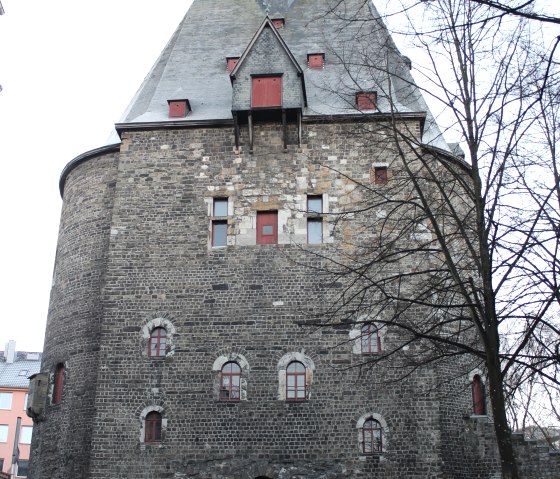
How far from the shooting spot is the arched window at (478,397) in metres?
22.5

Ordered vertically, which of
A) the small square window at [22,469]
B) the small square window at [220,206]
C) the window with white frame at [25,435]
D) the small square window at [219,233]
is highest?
the small square window at [220,206]

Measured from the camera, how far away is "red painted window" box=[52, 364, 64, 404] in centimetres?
2322

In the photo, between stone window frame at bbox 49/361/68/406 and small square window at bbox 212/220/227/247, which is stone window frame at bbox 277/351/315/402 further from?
stone window frame at bbox 49/361/68/406

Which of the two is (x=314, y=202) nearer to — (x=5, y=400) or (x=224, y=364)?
(x=224, y=364)

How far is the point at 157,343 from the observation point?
71.4 feet

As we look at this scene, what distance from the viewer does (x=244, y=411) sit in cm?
2078

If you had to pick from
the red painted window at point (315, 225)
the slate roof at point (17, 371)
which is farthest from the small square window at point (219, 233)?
the slate roof at point (17, 371)

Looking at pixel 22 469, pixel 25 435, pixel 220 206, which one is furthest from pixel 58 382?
pixel 25 435

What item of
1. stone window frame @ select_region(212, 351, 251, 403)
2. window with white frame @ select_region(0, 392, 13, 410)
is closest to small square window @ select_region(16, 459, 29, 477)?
window with white frame @ select_region(0, 392, 13, 410)

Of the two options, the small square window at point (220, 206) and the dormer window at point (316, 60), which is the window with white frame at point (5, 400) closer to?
the small square window at point (220, 206)

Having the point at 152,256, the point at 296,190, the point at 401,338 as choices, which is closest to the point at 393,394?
the point at 401,338

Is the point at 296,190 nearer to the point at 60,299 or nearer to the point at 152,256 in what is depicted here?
the point at 152,256

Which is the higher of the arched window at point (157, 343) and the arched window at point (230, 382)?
the arched window at point (157, 343)

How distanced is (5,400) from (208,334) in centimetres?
4251
